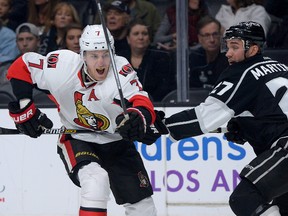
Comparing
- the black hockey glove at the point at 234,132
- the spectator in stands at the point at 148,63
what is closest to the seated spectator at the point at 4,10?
the spectator in stands at the point at 148,63

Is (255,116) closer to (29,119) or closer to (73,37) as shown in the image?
(29,119)

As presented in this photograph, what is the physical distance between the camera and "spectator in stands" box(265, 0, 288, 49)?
23.5ft

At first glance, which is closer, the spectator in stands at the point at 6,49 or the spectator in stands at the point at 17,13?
the spectator in stands at the point at 6,49

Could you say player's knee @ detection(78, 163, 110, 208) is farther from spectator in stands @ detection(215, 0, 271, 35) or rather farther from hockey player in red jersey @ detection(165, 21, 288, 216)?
spectator in stands @ detection(215, 0, 271, 35)

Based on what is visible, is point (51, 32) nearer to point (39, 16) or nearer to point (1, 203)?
point (39, 16)

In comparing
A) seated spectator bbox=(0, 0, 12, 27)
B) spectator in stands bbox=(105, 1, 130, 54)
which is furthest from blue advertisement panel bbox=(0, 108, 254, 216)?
seated spectator bbox=(0, 0, 12, 27)

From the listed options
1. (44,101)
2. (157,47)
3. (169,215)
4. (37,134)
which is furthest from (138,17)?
(37,134)

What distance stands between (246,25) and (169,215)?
1.90m

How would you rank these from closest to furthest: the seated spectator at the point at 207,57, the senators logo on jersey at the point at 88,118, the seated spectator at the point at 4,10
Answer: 1. the senators logo on jersey at the point at 88,118
2. the seated spectator at the point at 207,57
3. the seated spectator at the point at 4,10

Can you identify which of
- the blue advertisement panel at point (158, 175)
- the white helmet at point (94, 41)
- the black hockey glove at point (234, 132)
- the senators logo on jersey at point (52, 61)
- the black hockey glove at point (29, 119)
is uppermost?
the white helmet at point (94, 41)

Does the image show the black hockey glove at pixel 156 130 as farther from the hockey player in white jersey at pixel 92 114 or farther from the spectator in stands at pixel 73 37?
the spectator in stands at pixel 73 37

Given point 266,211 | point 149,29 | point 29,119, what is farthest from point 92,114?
point 149,29

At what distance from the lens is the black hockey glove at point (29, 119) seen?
18.5ft

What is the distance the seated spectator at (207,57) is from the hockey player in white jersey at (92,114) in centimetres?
144
